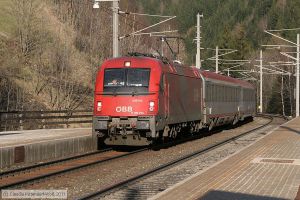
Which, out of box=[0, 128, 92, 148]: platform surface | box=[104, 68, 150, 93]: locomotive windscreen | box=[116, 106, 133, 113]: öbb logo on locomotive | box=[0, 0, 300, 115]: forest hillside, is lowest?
box=[0, 128, 92, 148]: platform surface

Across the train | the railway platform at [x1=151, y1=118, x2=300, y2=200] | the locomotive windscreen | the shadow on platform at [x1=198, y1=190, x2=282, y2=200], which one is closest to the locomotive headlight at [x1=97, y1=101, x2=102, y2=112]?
the train

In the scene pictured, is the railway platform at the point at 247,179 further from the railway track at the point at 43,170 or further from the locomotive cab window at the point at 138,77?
the locomotive cab window at the point at 138,77

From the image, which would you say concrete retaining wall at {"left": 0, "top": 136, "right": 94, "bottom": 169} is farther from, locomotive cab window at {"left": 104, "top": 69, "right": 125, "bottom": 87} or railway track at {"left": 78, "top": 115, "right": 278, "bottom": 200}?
railway track at {"left": 78, "top": 115, "right": 278, "bottom": 200}

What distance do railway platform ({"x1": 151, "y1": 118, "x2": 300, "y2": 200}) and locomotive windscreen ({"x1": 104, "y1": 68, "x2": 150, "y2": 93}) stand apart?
401cm

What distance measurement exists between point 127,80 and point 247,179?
8.16 metres

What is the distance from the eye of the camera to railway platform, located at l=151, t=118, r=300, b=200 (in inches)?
411

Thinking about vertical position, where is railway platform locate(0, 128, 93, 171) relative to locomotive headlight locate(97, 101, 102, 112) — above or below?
below

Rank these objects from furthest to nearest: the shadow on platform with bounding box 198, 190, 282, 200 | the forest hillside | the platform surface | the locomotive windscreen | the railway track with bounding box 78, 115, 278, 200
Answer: the forest hillside, the platform surface, the locomotive windscreen, the railway track with bounding box 78, 115, 278, 200, the shadow on platform with bounding box 198, 190, 282, 200

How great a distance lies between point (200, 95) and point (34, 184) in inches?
581

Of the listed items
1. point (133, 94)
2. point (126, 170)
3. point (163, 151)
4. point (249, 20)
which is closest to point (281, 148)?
point (163, 151)

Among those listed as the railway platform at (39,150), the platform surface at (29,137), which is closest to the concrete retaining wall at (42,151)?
the railway platform at (39,150)

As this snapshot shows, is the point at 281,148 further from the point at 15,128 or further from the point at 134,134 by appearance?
the point at 15,128

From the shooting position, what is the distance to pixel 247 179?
40.7 ft

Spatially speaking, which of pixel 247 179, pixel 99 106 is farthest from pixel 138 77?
pixel 247 179
